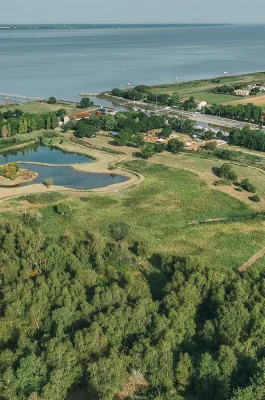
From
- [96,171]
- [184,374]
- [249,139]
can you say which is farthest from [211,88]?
[184,374]

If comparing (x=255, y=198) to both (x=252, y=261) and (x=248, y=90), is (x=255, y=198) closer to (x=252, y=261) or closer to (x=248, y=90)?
(x=252, y=261)

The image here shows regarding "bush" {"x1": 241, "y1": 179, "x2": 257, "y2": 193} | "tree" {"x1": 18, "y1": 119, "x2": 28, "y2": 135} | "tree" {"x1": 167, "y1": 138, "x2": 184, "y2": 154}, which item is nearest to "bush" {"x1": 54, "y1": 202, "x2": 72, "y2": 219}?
"bush" {"x1": 241, "y1": 179, "x2": 257, "y2": 193}

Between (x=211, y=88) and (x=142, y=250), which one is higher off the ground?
(x=211, y=88)

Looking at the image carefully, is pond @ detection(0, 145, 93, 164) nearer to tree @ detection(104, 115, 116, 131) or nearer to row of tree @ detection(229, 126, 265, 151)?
tree @ detection(104, 115, 116, 131)

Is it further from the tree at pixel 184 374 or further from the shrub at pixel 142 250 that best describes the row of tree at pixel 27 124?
the tree at pixel 184 374

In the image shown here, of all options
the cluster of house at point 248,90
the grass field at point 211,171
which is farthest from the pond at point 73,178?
the cluster of house at point 248,90
